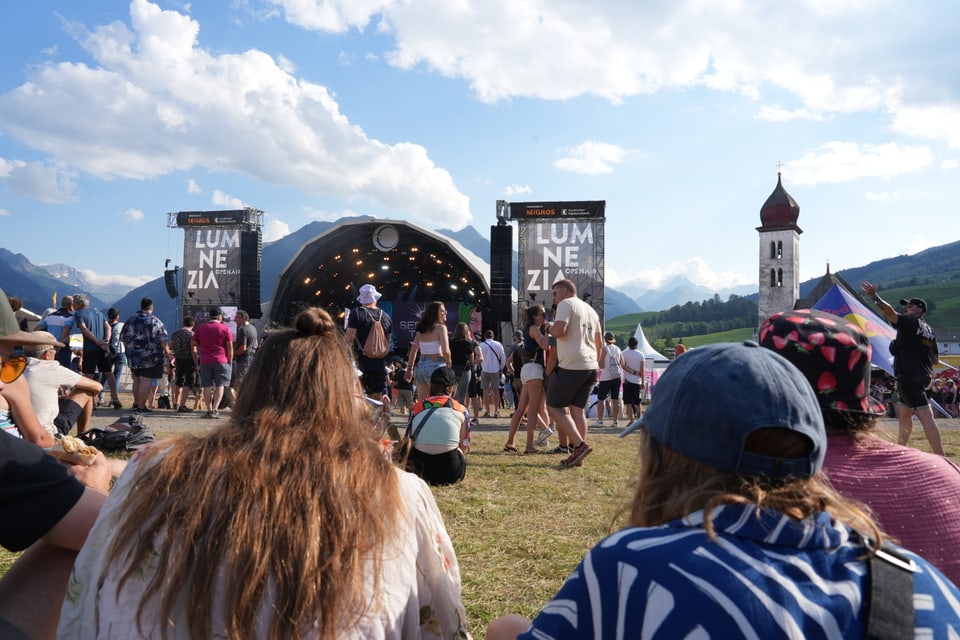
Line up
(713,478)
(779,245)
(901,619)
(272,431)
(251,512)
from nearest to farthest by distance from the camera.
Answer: (901,619) < (713,478) < (251,512) < (272,431) < (779,245)

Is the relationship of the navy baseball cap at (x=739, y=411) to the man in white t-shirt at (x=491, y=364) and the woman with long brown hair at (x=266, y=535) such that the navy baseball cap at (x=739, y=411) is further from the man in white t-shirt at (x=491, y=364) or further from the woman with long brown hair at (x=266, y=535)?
the man in white t-shirt at (x=491, y=364)

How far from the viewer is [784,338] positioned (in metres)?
1.61

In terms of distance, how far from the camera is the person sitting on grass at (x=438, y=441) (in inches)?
189

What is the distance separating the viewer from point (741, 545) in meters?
0.90

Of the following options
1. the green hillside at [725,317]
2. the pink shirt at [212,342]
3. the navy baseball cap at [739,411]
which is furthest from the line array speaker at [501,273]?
A: the green hillside at [725,317]

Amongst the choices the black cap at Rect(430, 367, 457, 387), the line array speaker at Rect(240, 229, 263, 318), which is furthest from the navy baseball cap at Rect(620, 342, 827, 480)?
the line array speaker at Rect(240, 229, 263, 318)

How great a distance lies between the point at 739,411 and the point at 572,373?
4.90 meters

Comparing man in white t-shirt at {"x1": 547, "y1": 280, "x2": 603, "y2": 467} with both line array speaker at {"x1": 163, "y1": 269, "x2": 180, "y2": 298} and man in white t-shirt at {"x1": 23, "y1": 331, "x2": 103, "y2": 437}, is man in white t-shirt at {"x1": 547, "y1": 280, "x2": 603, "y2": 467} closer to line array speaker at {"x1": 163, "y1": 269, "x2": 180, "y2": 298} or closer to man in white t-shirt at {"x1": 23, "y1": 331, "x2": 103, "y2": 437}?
man in white t-shirt at {"x1": 23, "y1": 331, "x2": 103, "y2": 437}

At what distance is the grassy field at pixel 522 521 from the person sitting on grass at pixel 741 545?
1.74 ft

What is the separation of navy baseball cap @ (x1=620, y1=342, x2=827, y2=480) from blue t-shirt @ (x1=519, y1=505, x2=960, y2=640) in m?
0.09

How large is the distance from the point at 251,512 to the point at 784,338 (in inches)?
49.7

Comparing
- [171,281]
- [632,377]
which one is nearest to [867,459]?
[632,377]

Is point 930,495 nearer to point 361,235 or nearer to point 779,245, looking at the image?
point 361,235

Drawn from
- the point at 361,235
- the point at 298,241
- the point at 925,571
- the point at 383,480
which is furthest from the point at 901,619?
the point at 298,241
